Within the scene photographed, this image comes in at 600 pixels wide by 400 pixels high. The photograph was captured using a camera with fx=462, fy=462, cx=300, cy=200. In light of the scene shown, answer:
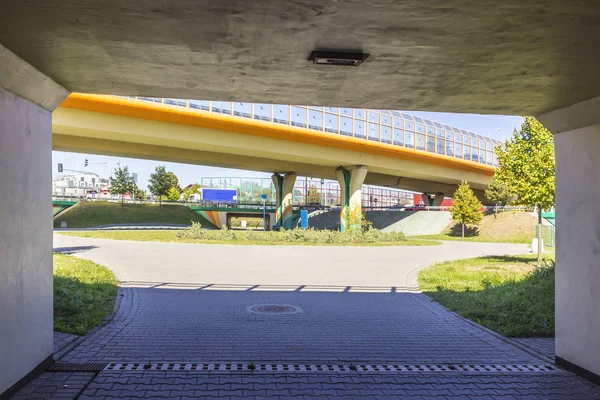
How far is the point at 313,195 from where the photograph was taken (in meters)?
77.0

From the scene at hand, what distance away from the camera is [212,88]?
20.7 ft

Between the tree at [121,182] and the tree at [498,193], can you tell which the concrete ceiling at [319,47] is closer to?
the tree at [498,193]

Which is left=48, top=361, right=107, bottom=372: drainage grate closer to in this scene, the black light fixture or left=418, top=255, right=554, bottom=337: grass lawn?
the black light fixture

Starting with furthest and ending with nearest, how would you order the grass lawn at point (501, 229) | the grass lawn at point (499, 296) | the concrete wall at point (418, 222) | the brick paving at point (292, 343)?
the concrete wall at point (418, 222)
the grass lawn at point (501, 229)
the grass lawn at point (499, 296)
the brick paving at point (292, 343)

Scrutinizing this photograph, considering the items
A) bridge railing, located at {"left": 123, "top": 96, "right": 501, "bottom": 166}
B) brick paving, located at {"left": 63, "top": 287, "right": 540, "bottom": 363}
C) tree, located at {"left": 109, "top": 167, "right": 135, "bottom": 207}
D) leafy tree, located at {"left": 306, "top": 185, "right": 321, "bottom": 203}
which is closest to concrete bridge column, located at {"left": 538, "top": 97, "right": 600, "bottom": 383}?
brick paving, located at {"left": 63, "top": 287, "right": 540, "bottom": 363}

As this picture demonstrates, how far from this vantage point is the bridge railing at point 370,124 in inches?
1155

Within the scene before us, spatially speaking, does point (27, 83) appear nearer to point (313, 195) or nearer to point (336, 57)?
point (336, 57)

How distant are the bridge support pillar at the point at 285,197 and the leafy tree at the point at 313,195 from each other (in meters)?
21.5

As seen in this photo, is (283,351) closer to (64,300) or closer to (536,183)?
(64,300)

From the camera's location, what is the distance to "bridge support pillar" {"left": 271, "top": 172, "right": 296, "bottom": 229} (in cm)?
5075

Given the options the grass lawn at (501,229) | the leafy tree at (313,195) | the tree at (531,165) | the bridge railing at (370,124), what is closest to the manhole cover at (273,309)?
the tree at (531,165)

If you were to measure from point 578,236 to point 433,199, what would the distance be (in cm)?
6448

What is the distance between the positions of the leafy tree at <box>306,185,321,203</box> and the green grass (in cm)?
5970

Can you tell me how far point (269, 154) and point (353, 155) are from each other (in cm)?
757
